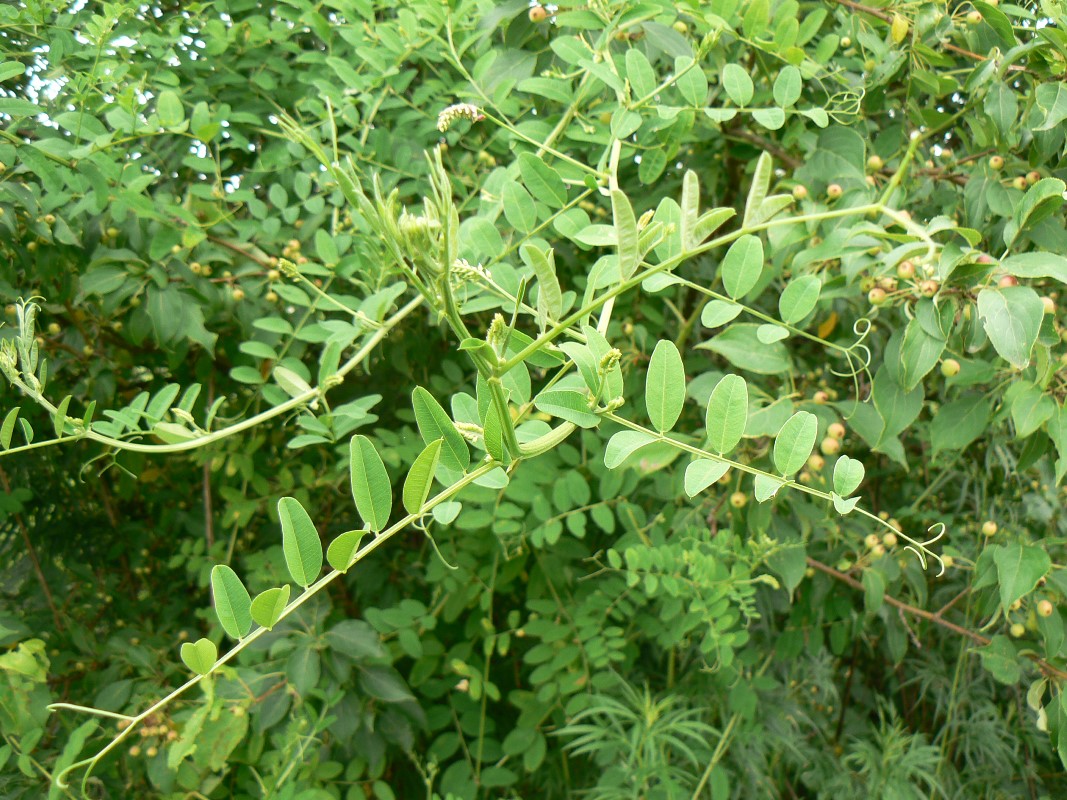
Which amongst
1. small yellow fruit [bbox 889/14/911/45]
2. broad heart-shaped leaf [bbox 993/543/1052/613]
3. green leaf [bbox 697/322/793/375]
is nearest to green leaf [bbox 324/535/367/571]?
green leaf [bbox 697/322/793/375]

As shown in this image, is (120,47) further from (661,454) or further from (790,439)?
(790,439)

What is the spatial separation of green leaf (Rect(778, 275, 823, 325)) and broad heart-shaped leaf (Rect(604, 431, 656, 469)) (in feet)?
0.77

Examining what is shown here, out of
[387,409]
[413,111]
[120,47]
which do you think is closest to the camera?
[120,47]

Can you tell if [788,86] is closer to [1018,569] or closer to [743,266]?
[743,266]

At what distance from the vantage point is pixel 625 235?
→ 0.56 meters

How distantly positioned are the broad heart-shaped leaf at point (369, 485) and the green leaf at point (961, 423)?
0.64 meters

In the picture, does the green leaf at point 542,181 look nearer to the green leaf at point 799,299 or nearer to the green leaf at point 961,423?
the green leaf at point 799,299

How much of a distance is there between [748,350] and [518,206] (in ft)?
0.92

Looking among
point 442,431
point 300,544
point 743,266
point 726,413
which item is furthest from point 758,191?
point 300,544

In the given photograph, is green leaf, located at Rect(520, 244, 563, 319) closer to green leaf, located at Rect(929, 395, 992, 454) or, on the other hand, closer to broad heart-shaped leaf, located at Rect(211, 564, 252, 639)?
broad heart-shaped leaf, located at Rect(211, 564, 252, 639)

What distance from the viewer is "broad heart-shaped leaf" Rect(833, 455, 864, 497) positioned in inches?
23.0

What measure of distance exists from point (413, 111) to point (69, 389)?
0.63 metres

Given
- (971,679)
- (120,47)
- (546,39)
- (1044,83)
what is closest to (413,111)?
(546,39)

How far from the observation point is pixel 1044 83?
2.81 feet
